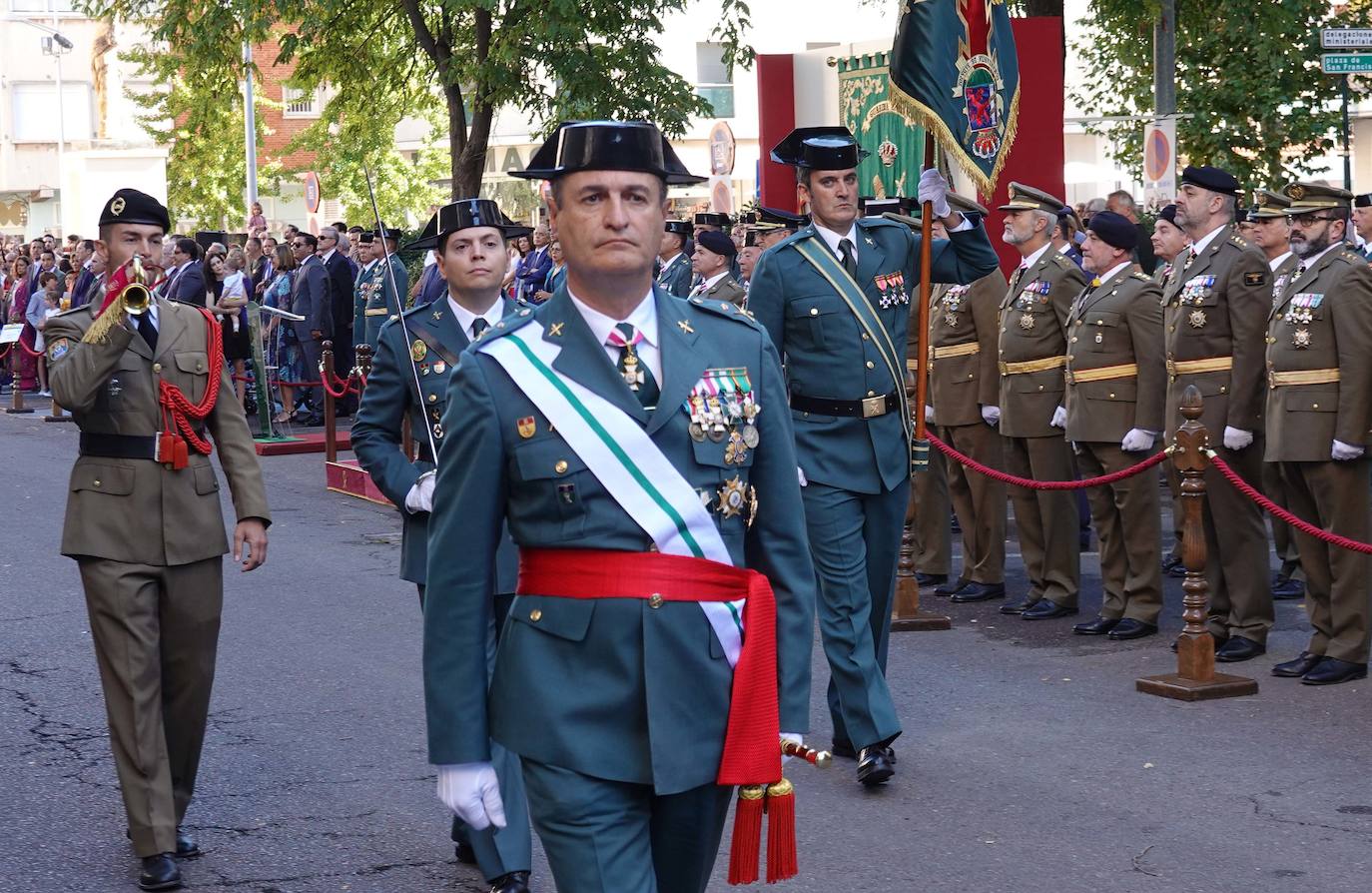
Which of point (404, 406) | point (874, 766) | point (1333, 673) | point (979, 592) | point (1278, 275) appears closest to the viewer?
point (404, 406)

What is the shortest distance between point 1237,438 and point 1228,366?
1.24ft

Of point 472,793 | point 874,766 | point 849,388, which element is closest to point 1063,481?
point 849,388

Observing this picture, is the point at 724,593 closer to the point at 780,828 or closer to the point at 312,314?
the point at 780,828

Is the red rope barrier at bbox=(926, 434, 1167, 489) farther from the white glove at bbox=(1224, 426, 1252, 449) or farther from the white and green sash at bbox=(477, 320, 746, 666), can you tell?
the white and green sash at bbox=(477, 320, 746, 666)

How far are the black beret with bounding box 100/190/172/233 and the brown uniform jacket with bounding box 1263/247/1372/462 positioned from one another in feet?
16.5

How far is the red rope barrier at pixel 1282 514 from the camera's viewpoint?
7813mm

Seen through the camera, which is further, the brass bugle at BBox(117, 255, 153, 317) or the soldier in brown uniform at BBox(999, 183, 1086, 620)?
the soldier in brown uniform at BBox(999, 183, 1086, 620)

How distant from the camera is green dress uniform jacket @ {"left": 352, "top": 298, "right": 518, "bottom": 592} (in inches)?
235

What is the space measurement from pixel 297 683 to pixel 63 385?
3128 mm

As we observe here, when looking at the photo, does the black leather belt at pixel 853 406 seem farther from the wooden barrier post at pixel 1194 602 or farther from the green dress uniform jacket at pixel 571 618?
the green dress uniform jacket at pixel 571 618

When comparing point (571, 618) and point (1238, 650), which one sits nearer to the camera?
point (571, 618)

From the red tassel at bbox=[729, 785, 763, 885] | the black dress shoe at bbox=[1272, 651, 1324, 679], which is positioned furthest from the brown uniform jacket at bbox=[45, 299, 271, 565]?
→ the black dress shoe at bbox=[1272, 651, 1324, 679]

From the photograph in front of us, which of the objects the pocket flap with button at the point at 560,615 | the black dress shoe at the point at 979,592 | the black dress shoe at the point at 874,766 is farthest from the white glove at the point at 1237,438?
the pocket flap with button at the point at 560,615

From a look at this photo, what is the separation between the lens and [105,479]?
5977mm
